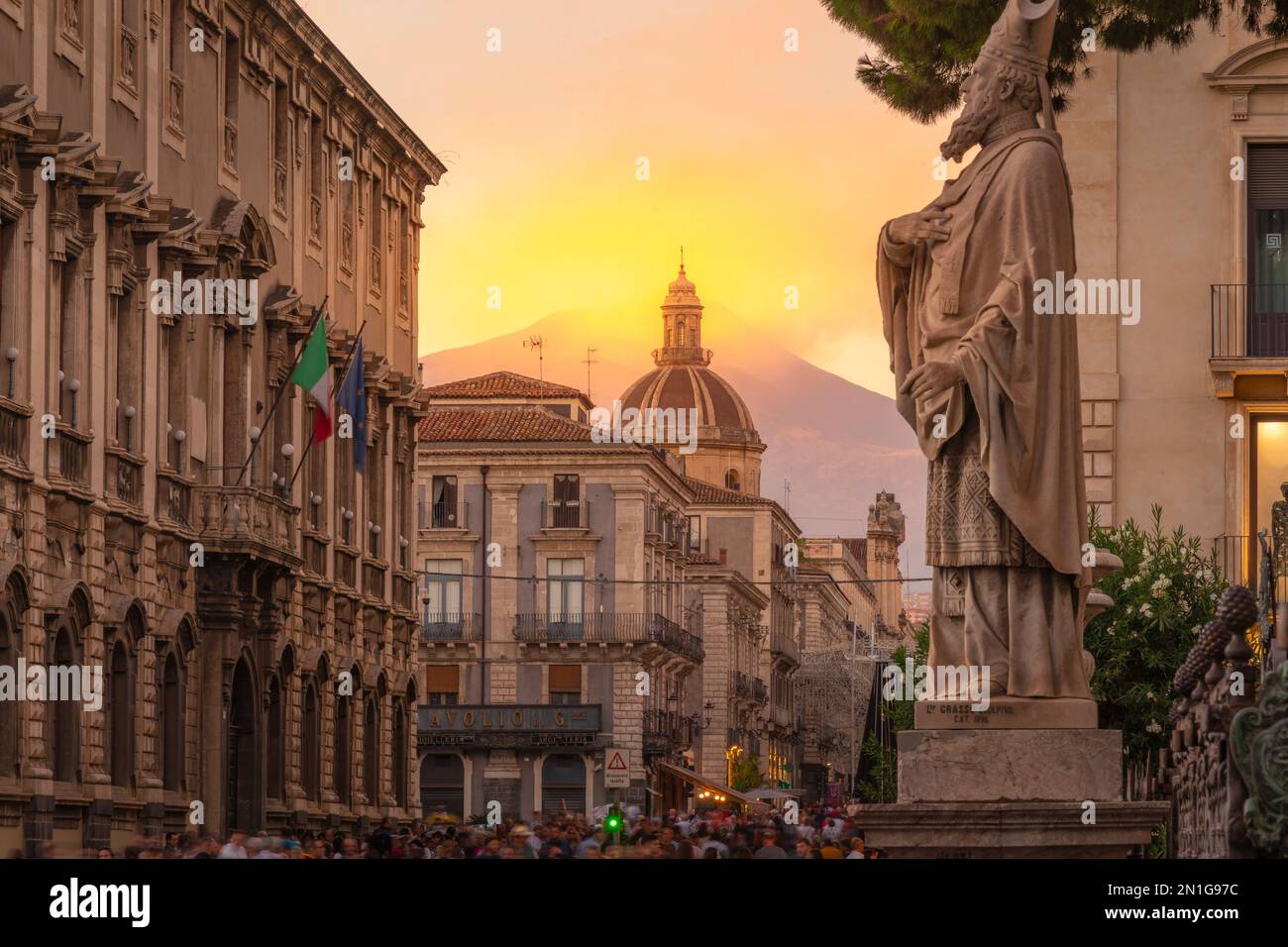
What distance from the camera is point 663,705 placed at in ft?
339

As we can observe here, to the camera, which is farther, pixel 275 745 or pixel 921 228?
pixel 275 745

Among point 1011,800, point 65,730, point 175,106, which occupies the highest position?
point 175,106

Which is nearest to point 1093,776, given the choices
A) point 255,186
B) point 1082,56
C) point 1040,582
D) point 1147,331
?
point 1040,582

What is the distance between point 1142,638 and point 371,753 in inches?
1242

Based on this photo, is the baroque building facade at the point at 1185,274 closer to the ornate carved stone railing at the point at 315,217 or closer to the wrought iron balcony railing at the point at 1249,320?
the wrought iron balcony railing at the point at 1249,320

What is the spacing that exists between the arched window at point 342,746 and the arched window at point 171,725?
11.5m

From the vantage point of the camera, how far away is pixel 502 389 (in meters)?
104

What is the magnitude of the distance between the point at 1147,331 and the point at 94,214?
44.1 ft

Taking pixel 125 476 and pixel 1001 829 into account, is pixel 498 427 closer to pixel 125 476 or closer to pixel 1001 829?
pixel 125 476

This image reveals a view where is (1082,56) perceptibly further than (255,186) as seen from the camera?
No

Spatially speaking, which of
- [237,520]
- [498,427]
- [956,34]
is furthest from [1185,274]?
[498,427]

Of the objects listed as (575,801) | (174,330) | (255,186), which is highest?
(255,186)
